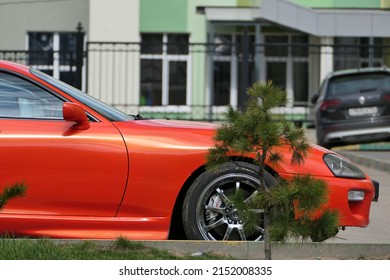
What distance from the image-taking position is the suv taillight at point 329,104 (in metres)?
23.8

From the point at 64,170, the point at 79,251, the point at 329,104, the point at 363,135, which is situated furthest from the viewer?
the point at 329,104

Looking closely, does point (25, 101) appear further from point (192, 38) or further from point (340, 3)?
point (340, 3)

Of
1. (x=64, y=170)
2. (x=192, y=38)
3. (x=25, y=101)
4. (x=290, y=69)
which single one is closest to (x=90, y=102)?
(x=25, y=101)

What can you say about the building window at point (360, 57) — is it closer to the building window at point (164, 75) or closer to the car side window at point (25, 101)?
the building window at point (164, 75)

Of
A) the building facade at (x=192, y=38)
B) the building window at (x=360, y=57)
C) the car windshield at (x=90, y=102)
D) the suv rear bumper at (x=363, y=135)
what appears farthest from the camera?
the building window at (x=360, y=57)

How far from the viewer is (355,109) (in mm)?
23641

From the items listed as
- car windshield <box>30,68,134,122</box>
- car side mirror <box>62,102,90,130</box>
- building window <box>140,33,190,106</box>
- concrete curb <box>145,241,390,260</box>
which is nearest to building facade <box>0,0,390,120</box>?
building window <box>140,33,190,106</box>

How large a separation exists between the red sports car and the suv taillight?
15033mm

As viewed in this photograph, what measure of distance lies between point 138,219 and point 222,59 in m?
29.5

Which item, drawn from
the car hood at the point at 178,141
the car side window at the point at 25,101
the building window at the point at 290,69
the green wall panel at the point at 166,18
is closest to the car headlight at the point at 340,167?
the car hood at the point at 178,141

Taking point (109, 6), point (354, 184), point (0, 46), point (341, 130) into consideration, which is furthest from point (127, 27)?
point (354, 184)

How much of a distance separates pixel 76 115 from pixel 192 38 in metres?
29.1

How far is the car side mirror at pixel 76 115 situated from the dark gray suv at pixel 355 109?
15.1 metres

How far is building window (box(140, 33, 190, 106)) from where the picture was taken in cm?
3700
